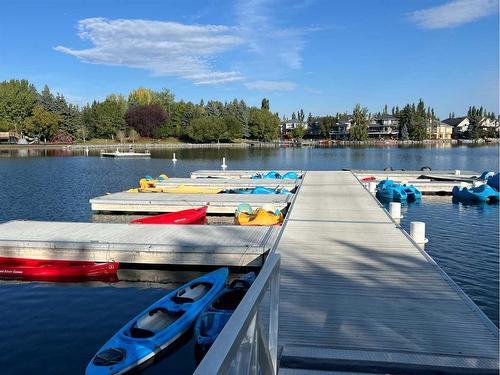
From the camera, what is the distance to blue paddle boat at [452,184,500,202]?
25172mm

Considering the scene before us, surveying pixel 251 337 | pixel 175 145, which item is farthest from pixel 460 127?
pixel 251 337

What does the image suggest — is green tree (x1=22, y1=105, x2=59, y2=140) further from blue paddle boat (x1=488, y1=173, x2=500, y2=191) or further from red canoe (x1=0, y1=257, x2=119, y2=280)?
red canoe (x1=0, y1=257, x2=119, y2=280)

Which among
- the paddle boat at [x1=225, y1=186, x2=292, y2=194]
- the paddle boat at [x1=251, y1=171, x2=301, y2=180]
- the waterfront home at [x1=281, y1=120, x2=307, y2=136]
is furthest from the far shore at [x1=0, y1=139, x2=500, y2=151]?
the paddle boat at [x1=225, y1=186, x2=292, y2=194]

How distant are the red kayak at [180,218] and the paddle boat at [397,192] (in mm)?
11426

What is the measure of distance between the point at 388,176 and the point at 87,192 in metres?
22.4

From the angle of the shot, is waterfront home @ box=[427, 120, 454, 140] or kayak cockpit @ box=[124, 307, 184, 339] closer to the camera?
kayak cockpit @ box=[124, 307, 184, 339]

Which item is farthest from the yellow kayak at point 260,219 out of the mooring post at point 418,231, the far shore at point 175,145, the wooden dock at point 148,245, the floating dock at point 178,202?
the far shore at point 175,145

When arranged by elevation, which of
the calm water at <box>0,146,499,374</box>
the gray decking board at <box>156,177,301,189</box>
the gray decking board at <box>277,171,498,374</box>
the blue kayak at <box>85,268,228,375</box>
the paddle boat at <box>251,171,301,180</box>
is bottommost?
the calm water at <box>0,146,499,374</box>

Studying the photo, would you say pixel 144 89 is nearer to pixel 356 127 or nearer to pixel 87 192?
pixel 356 127

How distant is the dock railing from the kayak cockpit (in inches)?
194

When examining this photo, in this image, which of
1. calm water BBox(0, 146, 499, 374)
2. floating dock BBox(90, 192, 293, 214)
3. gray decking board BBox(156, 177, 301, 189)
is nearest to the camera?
calm water BBox(0, 146, 499, 374)

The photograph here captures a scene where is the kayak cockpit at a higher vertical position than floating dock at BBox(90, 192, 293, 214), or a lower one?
lower

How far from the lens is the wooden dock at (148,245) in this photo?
40.8 feet

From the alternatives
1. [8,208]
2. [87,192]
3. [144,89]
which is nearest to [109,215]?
[8,208]
